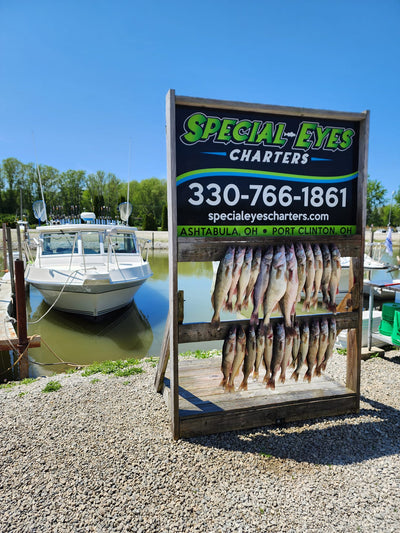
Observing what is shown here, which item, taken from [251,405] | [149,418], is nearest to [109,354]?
[149,418]

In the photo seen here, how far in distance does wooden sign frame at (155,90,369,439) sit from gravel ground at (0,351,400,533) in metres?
0.13

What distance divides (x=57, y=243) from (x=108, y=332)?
366cm

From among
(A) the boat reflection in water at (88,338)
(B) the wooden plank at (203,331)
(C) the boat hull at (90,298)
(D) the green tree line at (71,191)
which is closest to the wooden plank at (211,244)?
(B) the wooden plank at (203,331)

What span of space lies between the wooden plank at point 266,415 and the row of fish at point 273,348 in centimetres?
29

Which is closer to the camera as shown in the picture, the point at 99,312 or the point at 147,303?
the point at 99,312

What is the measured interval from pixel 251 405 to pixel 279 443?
17.3 inches

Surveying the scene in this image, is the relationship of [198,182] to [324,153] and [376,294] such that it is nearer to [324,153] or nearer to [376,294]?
[324,153]

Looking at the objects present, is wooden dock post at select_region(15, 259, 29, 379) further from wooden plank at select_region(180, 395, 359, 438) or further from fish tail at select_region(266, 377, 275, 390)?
fish tail at select_region(266, 377, 275, 390)

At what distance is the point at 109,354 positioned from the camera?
837cm

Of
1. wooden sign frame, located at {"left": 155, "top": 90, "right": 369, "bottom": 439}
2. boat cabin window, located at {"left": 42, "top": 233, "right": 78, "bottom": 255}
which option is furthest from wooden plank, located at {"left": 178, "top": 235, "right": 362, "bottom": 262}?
boat cabin window, located at {"left": 42, "top": 233, "right": 78, "bottom": 255}

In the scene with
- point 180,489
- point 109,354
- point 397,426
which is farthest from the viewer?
point 109,354

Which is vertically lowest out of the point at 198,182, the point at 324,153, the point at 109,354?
the point at 109,354

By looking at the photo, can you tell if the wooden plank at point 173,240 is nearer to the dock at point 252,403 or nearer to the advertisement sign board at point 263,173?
the advertisement sign board at point 263,173

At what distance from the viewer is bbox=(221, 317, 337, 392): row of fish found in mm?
3290
